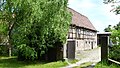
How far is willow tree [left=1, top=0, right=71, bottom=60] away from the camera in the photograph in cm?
2294

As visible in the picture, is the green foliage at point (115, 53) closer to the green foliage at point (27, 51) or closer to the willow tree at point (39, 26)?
the willow tree at point (39, 26)

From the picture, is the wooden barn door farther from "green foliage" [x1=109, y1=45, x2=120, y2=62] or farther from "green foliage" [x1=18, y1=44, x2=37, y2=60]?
"green foliage" [x1=109, y1=45, x2=120, y2=62]

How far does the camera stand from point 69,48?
1000 inches

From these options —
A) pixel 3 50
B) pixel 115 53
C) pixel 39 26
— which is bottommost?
pixel 3 50

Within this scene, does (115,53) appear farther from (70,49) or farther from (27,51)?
(27,51)

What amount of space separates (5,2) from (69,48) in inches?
325

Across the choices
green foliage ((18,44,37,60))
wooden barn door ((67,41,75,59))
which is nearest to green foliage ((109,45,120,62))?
wooden barn door ((67,41,75,59))

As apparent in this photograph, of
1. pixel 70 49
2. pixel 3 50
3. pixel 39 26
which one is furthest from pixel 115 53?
pixel 3 50

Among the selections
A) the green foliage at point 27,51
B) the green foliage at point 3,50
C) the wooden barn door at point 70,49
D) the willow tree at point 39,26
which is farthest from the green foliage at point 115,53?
the green foliage at point 3,50

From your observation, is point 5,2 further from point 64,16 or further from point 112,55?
point 112,55

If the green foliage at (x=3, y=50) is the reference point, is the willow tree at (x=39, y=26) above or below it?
above

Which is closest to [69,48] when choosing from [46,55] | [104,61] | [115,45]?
[46,55]

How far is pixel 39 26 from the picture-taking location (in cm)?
2364

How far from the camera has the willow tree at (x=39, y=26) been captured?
22938mm
